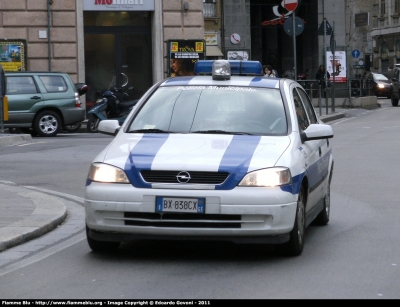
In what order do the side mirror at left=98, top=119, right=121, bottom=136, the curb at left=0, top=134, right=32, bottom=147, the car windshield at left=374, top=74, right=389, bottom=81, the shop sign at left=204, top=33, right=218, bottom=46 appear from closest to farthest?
the side mirror at left=98, top=119, right=121, bottom=136
the curb at left=0, top=134, right=32, bottom=147
the shop sign at left=204, top=33, right=218, bottom=46
the car windshield at left=374, top=74, right=389, bottom=81

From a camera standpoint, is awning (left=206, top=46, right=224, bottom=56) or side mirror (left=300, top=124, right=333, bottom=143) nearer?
side mirror (left=300, top=124, right=333, bottom=143)

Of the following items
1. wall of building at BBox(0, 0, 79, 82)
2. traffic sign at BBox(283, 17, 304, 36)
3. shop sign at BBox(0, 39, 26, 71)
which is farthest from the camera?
traffic sign at BBox(283, 17, 304, 36)

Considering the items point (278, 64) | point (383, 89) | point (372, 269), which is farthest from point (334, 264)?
point (383, 89)

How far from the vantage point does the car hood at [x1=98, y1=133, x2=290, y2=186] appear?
7547 mm

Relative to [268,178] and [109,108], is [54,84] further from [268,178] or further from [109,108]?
[268,178]

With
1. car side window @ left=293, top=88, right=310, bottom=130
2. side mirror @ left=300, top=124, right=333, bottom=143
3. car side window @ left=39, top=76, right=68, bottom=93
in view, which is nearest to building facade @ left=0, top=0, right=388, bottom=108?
car side window @ left=39, top=76, right=68, bottom=93

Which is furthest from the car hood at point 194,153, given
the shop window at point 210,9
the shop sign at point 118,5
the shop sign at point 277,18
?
the shop window at point 210,9

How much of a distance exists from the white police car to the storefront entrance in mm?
21741

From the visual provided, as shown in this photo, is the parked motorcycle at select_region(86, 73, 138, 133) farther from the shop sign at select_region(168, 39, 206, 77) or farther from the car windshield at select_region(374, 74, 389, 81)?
the car windshield at select_region(374, 74, 389, 81)

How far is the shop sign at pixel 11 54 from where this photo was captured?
2859 cm

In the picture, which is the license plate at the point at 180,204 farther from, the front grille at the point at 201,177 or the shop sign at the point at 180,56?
the shop sign at the point at 180,56

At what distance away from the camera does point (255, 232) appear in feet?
24.8

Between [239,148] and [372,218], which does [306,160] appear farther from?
[372,218]

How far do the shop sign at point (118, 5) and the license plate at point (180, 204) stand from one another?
22839 millimetres
